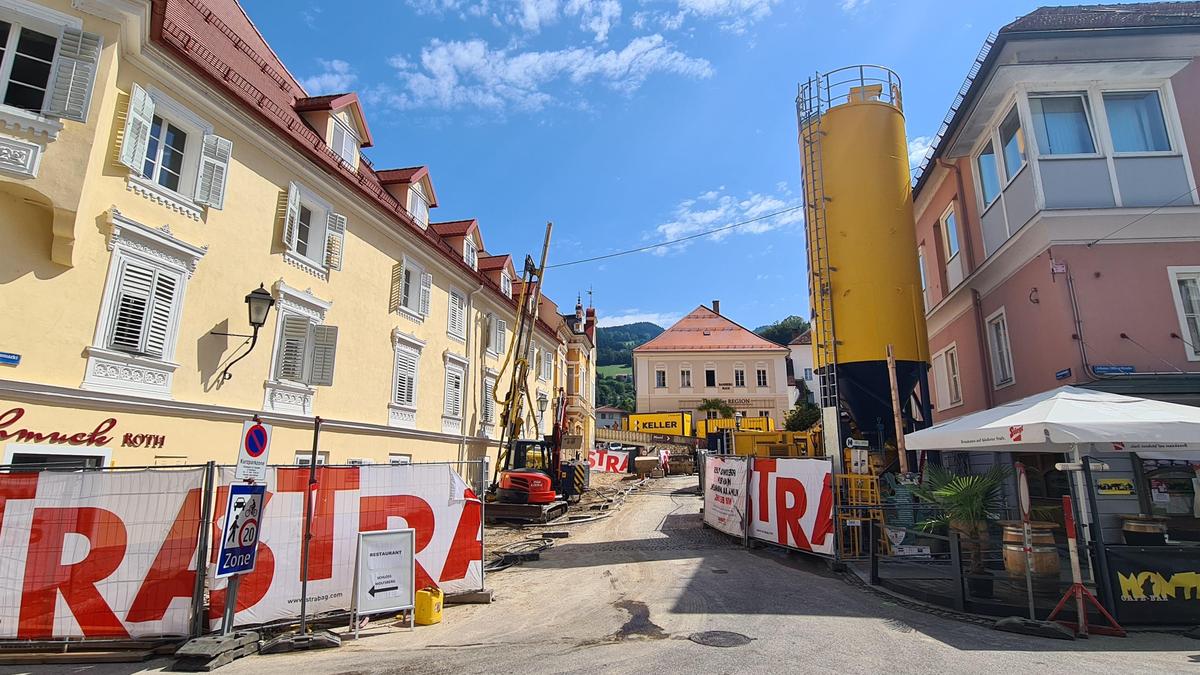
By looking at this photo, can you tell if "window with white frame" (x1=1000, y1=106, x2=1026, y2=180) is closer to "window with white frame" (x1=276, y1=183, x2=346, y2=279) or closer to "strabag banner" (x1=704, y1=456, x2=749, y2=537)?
"strabag banner" (x1=704, y1=456, x2=749, y2=537)

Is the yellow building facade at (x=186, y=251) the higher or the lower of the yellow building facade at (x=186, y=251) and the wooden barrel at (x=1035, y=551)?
the higher

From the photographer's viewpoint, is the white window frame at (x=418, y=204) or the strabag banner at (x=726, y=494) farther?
the white window frame at (x=418, y=204)

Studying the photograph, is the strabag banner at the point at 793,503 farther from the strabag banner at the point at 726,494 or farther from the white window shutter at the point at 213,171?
the white window shutter at the point at 213,171

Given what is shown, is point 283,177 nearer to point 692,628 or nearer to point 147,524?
point 147,524

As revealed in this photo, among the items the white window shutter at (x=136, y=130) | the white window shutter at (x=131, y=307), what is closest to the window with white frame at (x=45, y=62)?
the white window shutter at (x=136, y=130)

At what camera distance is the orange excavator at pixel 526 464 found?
1908cm

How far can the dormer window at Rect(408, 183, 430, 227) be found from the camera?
20683 millimetres

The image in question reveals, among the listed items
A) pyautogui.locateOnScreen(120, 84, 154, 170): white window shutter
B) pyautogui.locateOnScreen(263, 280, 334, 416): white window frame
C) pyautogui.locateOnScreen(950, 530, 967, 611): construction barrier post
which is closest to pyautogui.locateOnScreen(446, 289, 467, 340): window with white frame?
pyautogui.locateOnScreen(263, 280, 334, 416): white window frame

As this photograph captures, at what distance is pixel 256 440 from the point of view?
6.82m

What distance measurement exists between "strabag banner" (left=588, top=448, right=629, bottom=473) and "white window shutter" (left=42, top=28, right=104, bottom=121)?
30.5 meters

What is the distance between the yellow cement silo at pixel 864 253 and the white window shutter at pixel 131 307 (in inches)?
589

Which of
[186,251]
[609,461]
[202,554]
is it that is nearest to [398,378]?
[186,251]

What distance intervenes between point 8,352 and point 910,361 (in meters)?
17.7

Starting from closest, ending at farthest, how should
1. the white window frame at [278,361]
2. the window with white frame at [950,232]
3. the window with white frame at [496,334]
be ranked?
the white window frame at [278,361] → the window with white frame at [950,232] → the window with white frame at [496,334]
